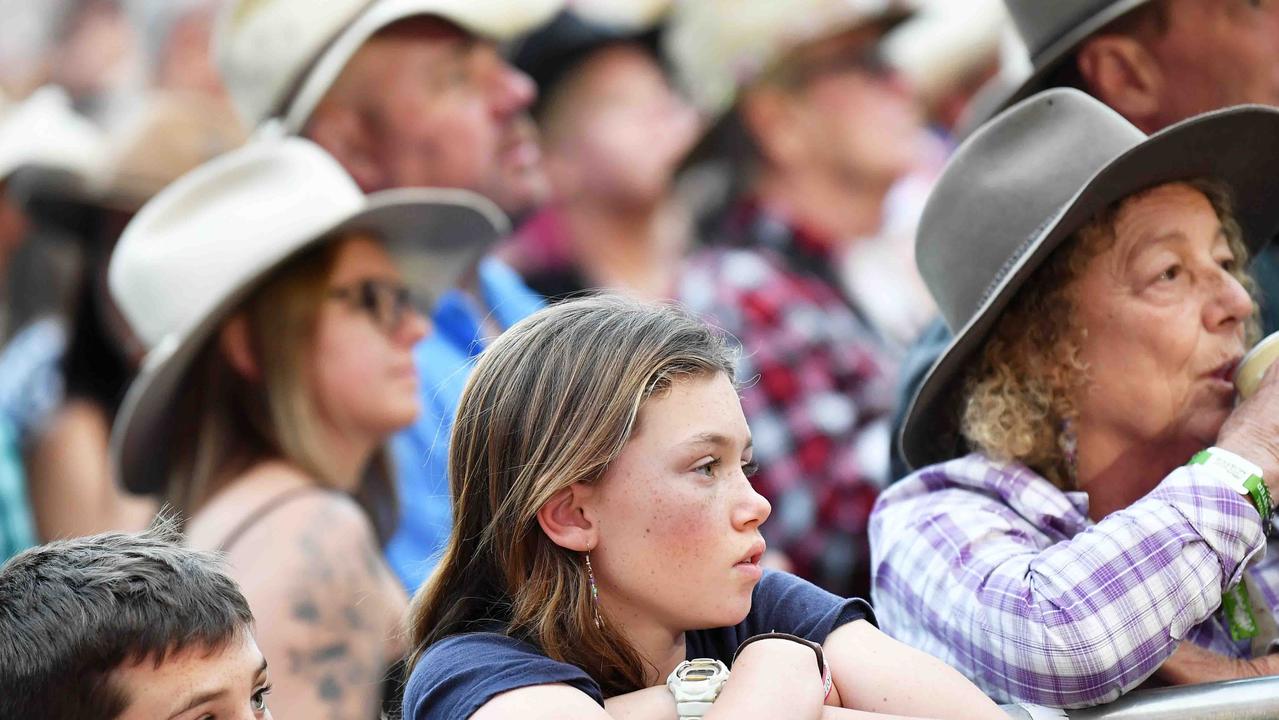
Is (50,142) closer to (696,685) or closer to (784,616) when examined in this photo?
(784,616)

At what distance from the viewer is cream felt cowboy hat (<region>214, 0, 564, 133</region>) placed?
428 centimetres

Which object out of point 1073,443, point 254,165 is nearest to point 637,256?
point 254,165

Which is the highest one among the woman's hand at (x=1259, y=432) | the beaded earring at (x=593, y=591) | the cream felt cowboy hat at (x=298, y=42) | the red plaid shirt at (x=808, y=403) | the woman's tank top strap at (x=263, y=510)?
the cream felt cowboy hat at (x=298, y=42)

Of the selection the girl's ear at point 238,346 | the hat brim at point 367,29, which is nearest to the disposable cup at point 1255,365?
the girl's ear at point 238,346

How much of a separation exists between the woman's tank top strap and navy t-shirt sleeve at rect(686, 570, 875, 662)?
1.54 metres

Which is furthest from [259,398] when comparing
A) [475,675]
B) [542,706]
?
[542,706]

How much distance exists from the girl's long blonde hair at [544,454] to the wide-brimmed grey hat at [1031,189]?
2.06ft

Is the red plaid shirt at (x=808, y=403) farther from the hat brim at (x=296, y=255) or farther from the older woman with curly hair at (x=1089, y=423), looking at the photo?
the older woman with curly hair at (x=1089, y=423)

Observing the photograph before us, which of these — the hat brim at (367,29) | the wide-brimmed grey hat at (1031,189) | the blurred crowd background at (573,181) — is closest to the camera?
the wide-brimmed grey hat at (1031,189)

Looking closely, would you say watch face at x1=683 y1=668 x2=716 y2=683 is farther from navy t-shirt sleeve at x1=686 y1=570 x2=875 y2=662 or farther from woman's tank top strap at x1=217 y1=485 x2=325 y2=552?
woman's tank top strap at x1=217 y1=485 x2=325 y2=552

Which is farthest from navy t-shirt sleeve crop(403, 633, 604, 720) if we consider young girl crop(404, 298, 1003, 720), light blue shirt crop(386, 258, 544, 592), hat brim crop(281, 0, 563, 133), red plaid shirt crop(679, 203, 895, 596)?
hat brim crop(281, 0, 563, 133)

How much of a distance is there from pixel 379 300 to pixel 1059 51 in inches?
63.6

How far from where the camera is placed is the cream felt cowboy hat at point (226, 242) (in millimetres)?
3596

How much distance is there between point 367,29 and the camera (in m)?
4.27
